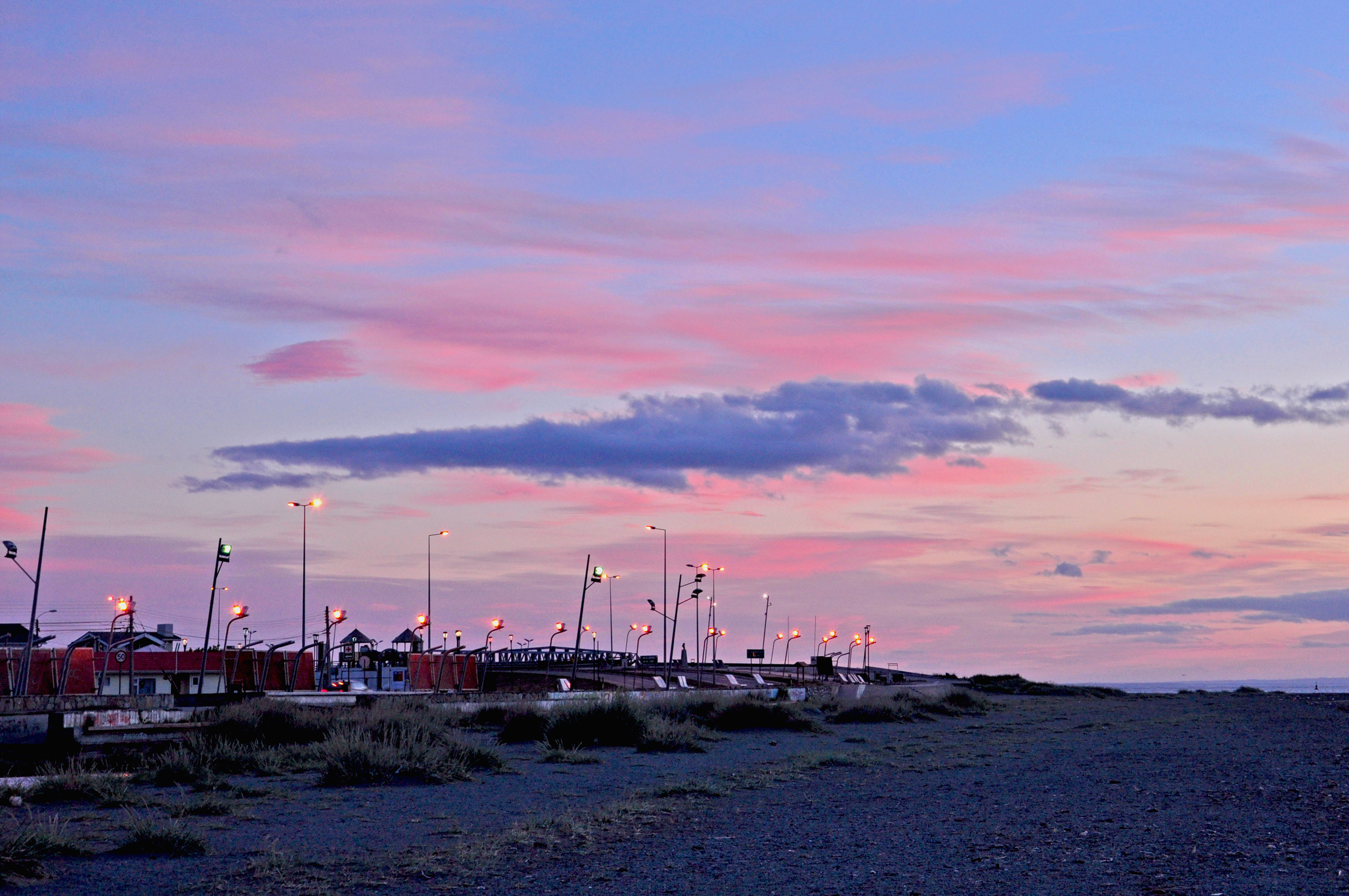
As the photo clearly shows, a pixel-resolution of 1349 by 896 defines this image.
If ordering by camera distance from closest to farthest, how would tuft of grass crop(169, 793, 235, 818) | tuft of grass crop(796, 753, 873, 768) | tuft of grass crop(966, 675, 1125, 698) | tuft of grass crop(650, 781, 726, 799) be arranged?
tuft of grass crop(169, 793, 235, 818) < tuft of grass crop(650, 781, 726, 799) < tuft of grass crop(796, 753, 873, 768) < tuft of grass crop(966, 675, 1125, 698)

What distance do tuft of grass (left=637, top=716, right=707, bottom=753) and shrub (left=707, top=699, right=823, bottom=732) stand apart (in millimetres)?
6874

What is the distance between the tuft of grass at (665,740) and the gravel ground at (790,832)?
1055 mm

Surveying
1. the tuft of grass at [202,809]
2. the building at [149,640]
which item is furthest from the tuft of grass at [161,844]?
the building at [149,640]

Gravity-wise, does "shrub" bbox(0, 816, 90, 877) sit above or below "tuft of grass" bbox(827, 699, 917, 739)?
above

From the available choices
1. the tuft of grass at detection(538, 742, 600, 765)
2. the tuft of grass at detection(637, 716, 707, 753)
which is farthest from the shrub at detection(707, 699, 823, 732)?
the tuft of grass at detection(538, 742, 600, 765)

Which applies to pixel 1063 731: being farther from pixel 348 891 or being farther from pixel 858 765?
pixel 348 891

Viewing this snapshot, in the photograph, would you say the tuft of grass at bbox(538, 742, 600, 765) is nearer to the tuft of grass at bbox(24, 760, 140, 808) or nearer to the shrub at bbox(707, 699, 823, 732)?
the tuft of grass at bbox(24, 760, 140, 808)

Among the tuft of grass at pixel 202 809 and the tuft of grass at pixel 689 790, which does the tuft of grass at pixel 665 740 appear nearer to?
the tuft of grass at pixel 689 790

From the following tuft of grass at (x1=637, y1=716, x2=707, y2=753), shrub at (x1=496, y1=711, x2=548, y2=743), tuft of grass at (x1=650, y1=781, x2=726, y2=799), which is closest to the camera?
tuft of grass at (x1=650, y1=781, x2=726, y2=799)

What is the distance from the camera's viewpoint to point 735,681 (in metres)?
81.9

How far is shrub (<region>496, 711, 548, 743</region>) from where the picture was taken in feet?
85.2

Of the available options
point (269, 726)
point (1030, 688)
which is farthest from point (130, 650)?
point (1030, 688)

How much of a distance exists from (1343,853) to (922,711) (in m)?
33.7

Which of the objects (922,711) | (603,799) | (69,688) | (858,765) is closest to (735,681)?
(922,711)
